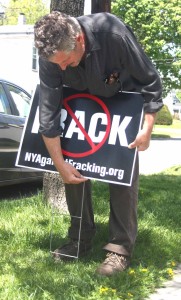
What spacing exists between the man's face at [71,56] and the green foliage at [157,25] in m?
28.3

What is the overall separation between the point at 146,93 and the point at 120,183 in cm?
64

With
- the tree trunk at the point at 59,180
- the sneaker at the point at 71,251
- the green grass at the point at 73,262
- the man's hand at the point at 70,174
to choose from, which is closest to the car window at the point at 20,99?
the green grass at the point at 73,262

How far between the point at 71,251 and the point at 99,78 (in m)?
1.38

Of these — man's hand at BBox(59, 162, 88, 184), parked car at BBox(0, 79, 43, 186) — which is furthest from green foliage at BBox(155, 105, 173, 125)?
man's hand at BBox(59, 162, 88, 184)

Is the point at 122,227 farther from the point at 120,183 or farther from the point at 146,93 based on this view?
the point at 146,93

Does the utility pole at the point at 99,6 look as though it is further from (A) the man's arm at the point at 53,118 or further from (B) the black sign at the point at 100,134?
(A) the man's arm at the point at 53,118

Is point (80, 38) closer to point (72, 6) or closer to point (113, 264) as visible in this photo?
point (113, 264)

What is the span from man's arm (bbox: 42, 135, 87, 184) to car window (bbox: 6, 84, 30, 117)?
3453 mm

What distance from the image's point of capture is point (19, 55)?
111 feet

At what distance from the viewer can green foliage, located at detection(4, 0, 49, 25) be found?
48847 mm

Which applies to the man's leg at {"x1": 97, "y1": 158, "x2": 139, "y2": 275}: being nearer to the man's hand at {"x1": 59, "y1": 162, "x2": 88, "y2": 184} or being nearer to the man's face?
the man's hand at {"x1": 59, "y1": 162, "x2": 88, "y2": 184}

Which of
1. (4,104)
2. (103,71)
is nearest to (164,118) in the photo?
(4,104)

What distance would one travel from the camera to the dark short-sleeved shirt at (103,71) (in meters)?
3.15

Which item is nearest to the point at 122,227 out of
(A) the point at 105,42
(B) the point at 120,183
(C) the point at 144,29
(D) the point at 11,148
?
(B) the point at 120,183
